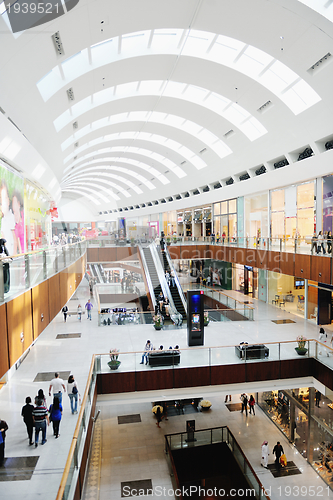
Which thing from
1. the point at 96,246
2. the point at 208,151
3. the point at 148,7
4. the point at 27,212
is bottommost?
the point at 96,246

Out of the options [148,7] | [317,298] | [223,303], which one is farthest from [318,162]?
[148,7]

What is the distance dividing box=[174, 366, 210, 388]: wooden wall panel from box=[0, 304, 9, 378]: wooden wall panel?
305 inches

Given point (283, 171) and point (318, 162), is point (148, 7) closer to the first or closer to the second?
point (318, 162)

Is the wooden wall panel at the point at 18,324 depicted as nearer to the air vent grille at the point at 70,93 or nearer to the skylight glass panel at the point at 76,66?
the skylight glass panel at the point at 76,66

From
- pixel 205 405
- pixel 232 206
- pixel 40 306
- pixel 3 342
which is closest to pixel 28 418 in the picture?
pixel 40 306

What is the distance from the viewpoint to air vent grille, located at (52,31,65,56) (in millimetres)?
12633

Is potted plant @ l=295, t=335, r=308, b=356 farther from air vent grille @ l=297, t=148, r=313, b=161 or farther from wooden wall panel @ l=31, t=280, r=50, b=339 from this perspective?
air vent grille @ l=297, t=148, r=313, b=161

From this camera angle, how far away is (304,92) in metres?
18.6

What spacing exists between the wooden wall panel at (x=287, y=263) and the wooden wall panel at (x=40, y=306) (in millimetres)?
13129

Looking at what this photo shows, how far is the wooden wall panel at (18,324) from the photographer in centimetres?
686

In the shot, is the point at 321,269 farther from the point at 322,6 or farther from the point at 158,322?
the point at 322,6

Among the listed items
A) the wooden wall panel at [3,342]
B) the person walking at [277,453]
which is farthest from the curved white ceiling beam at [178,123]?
the wooden wall panel at [3,342]

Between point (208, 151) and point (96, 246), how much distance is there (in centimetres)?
1285

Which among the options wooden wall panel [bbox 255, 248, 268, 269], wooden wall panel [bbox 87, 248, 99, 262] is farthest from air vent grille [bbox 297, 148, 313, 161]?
wooden wall panel [bbox 87, 248, 99, 262]
